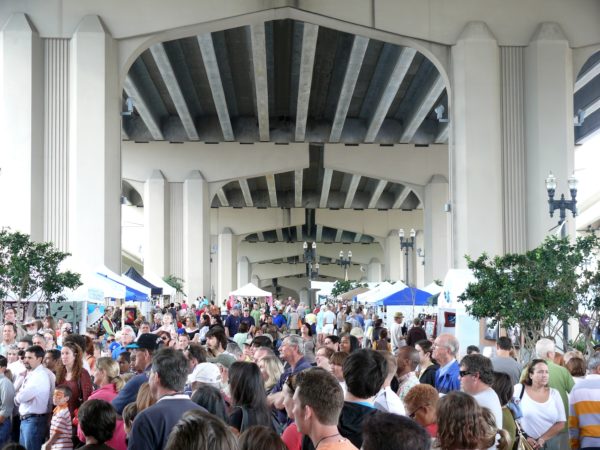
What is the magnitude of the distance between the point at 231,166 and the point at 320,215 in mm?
21688

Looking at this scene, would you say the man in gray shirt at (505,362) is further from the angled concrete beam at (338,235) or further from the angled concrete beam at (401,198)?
the angled concrete beam at (338,235)

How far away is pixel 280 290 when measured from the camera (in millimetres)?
128625

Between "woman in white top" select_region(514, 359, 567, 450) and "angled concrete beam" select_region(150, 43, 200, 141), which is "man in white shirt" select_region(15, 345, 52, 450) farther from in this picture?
"angled concrete beam" select_region(150, 43, 200, 141)

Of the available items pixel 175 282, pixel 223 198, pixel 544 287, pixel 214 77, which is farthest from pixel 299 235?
pixel 544 287

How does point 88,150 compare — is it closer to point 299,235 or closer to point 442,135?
point 442,135

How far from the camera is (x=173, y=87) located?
3534 cm

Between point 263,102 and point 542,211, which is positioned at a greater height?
point 263,102

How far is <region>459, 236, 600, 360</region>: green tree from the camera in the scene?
52.0ft

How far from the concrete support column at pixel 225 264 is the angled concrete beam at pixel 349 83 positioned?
2563 centimetres

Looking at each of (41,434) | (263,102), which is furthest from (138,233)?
(41,434)

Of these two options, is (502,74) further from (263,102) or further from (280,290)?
(280,290)

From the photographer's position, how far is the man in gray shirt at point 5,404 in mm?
9992

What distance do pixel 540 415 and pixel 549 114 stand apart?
17168 mm

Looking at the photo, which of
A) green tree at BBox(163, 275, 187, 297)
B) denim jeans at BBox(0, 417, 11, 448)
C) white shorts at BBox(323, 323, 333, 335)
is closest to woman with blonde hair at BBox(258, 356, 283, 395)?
denim jeans at BBox(0, 417, 11, 448)
